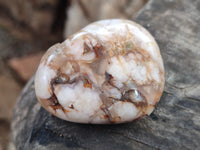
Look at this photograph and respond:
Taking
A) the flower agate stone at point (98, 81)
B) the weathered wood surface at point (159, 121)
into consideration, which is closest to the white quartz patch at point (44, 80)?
the flower agate stone at point (98, 81)

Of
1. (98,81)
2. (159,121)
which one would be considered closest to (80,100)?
(98,81)

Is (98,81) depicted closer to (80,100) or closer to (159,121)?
(80,100)

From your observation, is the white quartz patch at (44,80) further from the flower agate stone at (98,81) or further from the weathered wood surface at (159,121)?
the weathered wood surface at (159,121)

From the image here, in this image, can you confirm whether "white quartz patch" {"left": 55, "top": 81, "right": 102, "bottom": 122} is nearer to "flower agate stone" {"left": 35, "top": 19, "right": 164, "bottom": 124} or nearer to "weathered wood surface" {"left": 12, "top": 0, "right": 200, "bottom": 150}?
"flower agate stone" {"left": 35, "top": 19, "right": 164, "bottom": 124}

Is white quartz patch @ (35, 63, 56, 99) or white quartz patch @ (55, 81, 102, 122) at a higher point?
white quartz patch @ (35, 63, 56, 99)

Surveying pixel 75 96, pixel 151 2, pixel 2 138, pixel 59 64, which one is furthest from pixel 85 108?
pixel 2 138

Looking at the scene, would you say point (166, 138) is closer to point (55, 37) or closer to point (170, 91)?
point (170, 91)

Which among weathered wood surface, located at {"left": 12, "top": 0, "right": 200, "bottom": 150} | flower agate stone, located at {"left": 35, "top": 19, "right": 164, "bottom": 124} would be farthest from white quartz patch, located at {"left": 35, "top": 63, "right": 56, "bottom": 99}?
weathered wood surface, located at {"left": 12, "top": 0, "right": 200, "bottom": 150}
